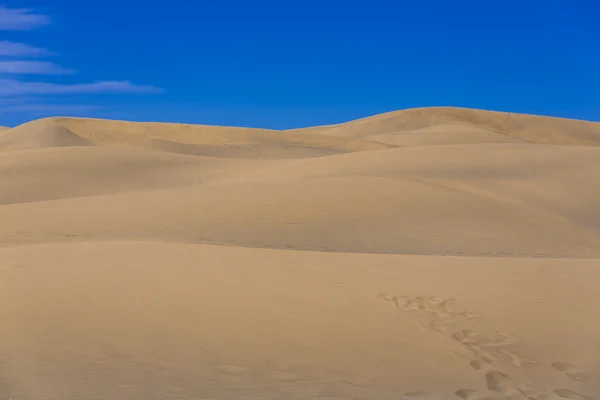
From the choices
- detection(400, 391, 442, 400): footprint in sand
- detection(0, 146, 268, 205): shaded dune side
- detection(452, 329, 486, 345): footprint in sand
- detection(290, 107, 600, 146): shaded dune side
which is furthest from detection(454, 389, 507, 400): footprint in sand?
detection(290, 107, 600, 146): shaded dune side

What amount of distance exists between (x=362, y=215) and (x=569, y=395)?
799cm

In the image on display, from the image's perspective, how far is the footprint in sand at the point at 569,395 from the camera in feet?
14.3

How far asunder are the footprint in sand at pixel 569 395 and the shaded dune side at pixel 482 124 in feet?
188

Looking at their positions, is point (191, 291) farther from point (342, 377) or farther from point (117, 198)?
point (117, 198)

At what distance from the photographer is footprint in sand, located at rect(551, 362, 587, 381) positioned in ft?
15.4

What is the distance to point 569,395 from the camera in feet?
14.4

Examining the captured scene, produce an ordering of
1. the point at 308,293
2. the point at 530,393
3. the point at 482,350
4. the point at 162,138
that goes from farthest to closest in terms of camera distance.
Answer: the point at 162,138 → the point at 308,293 → the point at 482,350 → the point at 530,393

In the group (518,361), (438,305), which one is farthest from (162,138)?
(518,361)

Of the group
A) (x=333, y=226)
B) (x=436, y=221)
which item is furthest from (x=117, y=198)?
(x=436, y=221)

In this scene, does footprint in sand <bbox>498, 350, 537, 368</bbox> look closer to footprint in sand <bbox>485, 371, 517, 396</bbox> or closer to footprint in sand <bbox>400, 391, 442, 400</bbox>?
footprint in sand <bbox>485, 371, 517, 396</bbox>

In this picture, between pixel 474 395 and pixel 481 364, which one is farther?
pixel 481 364

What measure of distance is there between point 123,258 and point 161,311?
80.9 inches

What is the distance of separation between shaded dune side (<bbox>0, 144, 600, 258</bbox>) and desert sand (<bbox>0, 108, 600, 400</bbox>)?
0.06m

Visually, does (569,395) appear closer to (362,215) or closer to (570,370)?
(570,370)
